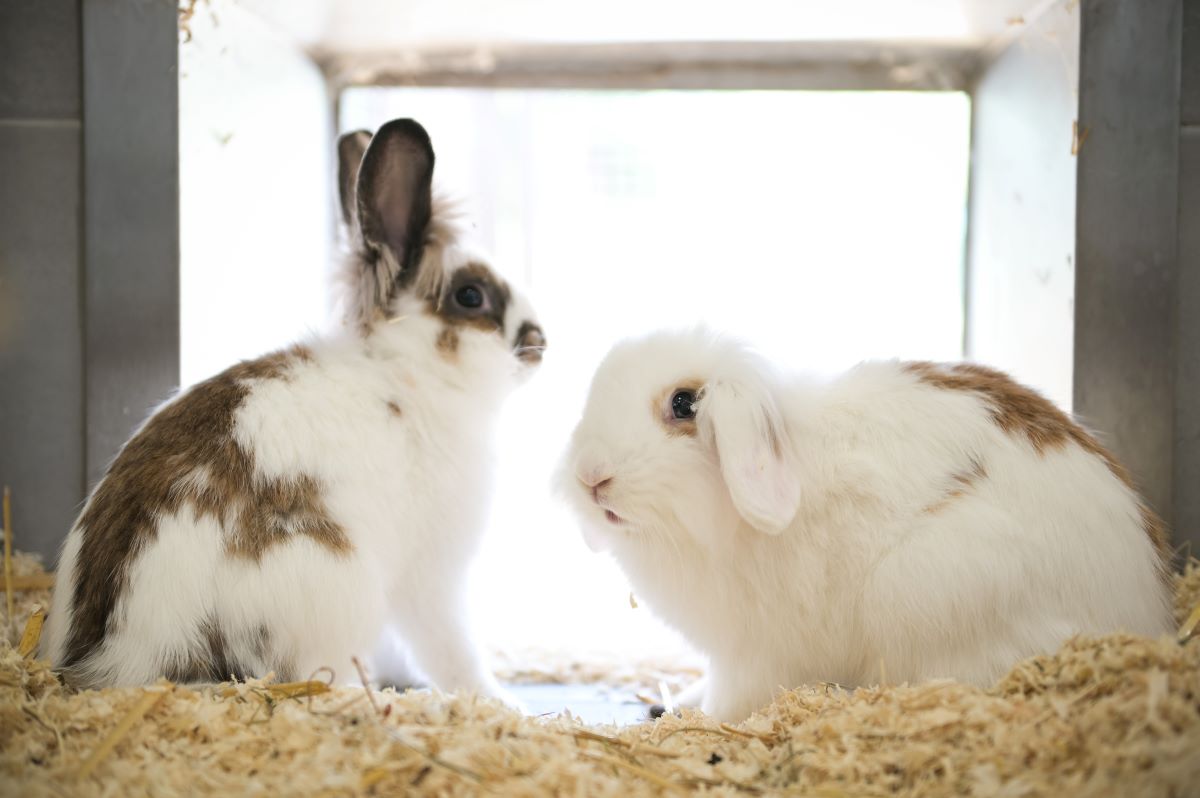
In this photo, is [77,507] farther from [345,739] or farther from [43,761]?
[345,739]

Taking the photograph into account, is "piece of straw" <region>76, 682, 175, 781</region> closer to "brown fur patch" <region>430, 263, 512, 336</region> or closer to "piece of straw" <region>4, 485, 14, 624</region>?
"piece of straw" <region>4, 485, 14, 624</region>

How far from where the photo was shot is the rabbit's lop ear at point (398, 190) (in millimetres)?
2682

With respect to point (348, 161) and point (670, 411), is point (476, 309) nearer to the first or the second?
point (348, 161)

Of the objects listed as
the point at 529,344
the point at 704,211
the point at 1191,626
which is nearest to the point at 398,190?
the point at 529,344

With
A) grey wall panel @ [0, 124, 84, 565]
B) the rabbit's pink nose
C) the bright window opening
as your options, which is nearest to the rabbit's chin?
the rabbit's pink nose

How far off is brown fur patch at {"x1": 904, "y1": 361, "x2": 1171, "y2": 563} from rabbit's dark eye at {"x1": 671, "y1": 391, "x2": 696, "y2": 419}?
0.63 meters

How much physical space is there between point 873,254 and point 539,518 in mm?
1770

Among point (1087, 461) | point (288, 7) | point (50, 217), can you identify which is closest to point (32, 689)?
point (50, 217)

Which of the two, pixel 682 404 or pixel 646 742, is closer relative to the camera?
pixel 646 742

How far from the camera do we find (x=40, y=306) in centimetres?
309

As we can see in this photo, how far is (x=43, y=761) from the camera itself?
1862mm

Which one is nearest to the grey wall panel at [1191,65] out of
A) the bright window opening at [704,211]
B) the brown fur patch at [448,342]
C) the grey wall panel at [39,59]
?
the bright window opening at [704,211]

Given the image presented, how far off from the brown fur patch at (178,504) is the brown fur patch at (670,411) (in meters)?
0.83

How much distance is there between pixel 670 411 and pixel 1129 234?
5.64ft
